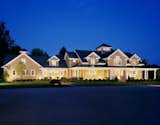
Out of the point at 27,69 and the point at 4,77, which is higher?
the point at 27,69

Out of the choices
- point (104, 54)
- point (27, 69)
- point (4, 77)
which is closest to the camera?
point (4, 77)

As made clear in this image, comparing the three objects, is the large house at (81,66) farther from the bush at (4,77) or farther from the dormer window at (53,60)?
the bush at (4,77)

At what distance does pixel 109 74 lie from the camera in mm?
65688

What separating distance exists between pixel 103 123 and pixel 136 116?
89.8 inches

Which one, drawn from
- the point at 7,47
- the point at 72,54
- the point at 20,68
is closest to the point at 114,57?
the point at 72,54

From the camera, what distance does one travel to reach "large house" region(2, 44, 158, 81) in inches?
2387

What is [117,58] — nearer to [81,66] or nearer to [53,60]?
[81,66]

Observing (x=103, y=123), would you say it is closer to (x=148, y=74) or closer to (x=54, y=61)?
(x=54, y=61)

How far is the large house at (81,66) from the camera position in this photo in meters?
60.6

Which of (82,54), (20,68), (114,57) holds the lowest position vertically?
(20,68)

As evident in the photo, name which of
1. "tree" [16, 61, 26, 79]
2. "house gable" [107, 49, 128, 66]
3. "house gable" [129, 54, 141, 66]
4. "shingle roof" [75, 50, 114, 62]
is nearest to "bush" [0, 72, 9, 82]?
"tree" [16, 61, 26, 79]

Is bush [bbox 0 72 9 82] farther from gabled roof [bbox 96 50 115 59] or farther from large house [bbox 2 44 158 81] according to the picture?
gabled roof [bbox 96 50 115 59]

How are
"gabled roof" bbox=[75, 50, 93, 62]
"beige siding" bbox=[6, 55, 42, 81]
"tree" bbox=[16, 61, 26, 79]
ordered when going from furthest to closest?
"gabled roof" bbox=[75, 50, 93, 62], "beige siding" bbox=[6, 55, 42, 81], "tree" bbox=[16, 61, 26, 79]

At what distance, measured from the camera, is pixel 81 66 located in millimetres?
61969
